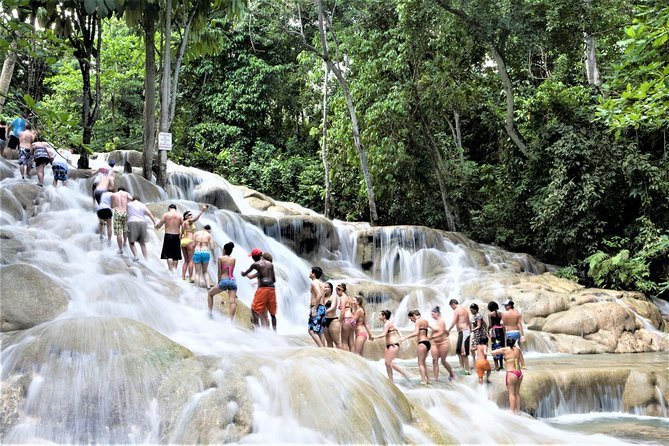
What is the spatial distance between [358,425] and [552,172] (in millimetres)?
15745

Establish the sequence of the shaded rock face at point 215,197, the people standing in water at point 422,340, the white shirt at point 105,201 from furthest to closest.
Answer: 1. the shaded rock face at point 215,197
2. the white shirt at point 105,201
3. the people standing in water at point 422,340

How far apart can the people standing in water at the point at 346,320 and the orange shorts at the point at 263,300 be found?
1257 mm

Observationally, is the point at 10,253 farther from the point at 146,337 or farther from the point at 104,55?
the point at 104,55

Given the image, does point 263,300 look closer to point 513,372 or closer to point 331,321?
point 331,321

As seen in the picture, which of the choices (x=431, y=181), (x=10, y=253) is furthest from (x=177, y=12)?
(x=431, y=181)

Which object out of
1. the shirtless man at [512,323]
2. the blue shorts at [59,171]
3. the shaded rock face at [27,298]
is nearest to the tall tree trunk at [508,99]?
the shirtless man at [512,323]

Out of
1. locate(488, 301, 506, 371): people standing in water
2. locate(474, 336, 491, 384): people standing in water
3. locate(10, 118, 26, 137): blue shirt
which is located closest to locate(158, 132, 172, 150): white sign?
locate(10, 118, 26, 137): blue shirt

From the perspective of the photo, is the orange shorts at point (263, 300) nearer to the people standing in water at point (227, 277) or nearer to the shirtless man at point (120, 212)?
the people standing in water at point (227, 277)

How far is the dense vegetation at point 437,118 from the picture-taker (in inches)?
749

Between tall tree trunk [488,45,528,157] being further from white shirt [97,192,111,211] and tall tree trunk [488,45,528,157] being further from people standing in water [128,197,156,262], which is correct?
white shirt [97,192,111,211]

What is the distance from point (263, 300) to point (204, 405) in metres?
3.89

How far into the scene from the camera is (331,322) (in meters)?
9.58

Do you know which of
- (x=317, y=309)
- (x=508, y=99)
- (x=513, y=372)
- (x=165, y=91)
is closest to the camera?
(x=513, y=372)

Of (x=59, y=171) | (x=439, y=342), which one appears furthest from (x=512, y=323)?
(x=59, y=171)
